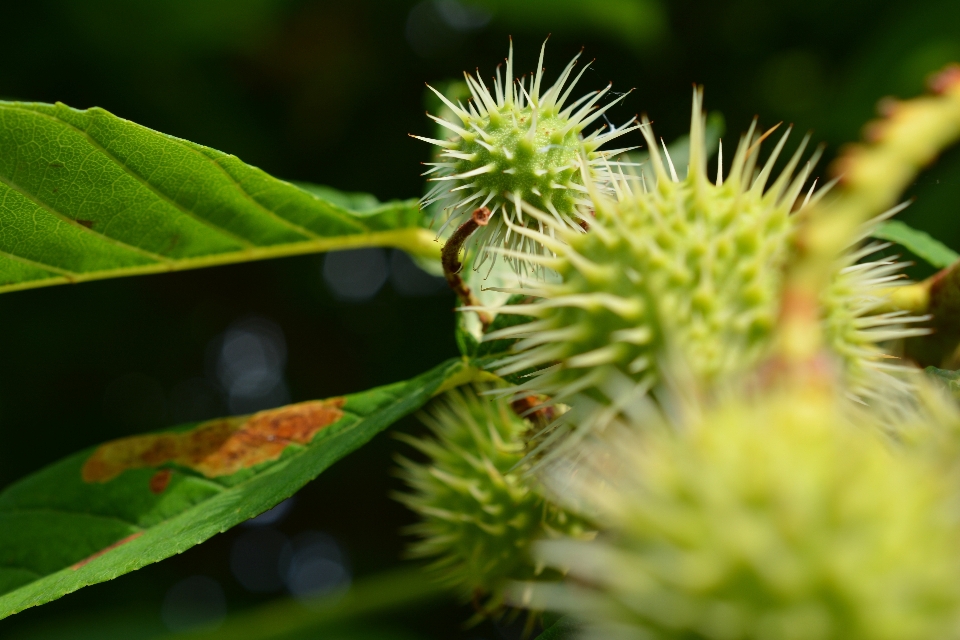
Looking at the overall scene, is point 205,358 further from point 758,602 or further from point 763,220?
point 758,602

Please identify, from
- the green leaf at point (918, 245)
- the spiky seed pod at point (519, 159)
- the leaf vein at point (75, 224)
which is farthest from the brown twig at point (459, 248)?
the green leaf at point (918, 245)

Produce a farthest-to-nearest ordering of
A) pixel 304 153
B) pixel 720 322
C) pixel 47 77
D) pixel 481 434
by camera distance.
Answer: pixel 304 153, pixel 47 77, pixel 481 434, pixel 720 322

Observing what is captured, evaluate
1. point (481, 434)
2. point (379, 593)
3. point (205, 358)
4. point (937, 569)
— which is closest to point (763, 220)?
point (937, 569)

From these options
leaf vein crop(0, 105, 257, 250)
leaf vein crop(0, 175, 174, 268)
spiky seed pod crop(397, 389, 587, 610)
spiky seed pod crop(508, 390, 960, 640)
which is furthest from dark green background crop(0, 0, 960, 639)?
spiky seed pod crop(508, 390, 960, 640)

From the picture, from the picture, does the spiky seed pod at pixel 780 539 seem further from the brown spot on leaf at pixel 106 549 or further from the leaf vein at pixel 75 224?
the leaf vein at pixel 75 224

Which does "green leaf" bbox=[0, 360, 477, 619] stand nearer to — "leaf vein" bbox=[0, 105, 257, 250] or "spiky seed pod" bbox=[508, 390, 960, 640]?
"leaf vein" bbox=[0, 105, 257, 250]

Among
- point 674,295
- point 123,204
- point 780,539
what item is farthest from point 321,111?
point 780,539
